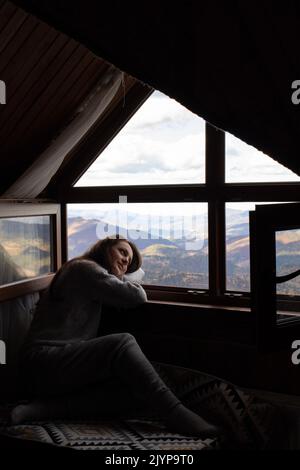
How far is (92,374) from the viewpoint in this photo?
2889mm

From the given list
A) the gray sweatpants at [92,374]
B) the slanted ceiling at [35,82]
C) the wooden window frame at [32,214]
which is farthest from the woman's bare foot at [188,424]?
the slanted ceiling at [35,82]

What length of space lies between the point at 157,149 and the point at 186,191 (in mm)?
323

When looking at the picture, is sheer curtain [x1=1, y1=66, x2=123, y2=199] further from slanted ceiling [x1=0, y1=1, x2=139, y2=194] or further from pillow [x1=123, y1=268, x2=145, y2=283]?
pillow [x1=123, y1=268, x2=145, y2=283]

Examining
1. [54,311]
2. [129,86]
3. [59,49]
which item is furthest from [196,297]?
[59,49]

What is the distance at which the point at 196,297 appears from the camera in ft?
11.0

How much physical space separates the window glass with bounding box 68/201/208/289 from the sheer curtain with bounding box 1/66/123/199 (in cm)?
52

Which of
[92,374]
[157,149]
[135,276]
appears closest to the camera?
[92,374]

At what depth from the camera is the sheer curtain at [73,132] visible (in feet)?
10.7

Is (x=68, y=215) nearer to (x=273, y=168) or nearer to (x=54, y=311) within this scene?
(x=54, y=311)

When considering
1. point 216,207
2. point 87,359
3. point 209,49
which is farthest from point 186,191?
point 209,49

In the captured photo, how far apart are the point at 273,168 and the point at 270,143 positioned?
1.41m

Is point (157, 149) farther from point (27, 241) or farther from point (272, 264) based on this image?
point (272, 264)

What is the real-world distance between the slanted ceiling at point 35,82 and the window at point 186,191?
0.36m

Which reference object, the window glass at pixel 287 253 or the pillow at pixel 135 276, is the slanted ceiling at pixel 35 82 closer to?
the pillow at pixel 135 276
